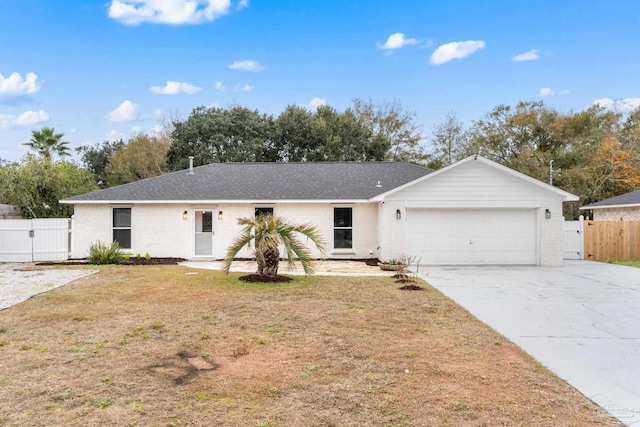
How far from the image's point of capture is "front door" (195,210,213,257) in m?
17.0

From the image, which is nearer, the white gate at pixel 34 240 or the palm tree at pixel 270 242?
the palm tree at pixel 270 242

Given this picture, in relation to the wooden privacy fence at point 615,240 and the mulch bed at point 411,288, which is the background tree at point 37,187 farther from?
the wooden privacy fence at point 615,240

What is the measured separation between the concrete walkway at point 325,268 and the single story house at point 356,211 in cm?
104

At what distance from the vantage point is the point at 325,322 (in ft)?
23.2

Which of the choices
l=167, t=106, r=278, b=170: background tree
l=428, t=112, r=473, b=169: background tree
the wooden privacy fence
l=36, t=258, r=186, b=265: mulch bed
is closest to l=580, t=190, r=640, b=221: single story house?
the wooden privacy fence

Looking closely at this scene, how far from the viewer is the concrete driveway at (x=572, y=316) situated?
15.1 feet

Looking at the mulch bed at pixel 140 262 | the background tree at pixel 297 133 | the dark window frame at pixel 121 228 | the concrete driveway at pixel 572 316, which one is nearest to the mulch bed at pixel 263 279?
the concrete driveway at pixel 572 316

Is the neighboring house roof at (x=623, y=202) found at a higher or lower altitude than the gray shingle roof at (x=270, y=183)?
lower

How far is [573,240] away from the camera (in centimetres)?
1734

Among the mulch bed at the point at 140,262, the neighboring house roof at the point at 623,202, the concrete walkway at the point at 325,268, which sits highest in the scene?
the neighboring house roof at the point at 623,202

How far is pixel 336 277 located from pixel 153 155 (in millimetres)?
31137

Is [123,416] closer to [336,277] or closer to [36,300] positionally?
[36,300]

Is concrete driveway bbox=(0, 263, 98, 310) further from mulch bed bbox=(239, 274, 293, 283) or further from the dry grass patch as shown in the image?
mulch bed bbox=(239, 274, 293, 283)

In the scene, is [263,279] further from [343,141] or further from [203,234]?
[343,141]
